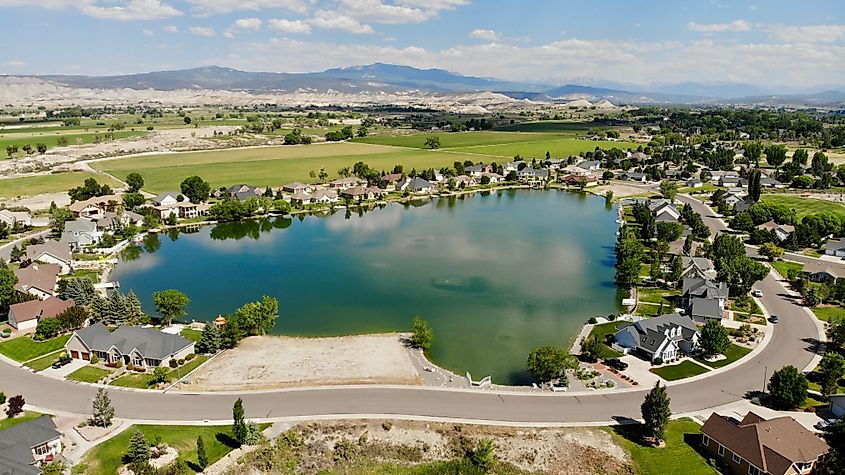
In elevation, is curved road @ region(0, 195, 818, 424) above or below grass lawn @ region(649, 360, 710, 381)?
below

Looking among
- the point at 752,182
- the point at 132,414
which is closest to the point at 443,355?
the point at 132,414

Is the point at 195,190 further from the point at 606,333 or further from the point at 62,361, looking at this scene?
the point at 606,333

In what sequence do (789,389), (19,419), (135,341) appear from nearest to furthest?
(19,419), (789,389), (135,341)

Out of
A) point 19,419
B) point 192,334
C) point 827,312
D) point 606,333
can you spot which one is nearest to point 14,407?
point 19,419

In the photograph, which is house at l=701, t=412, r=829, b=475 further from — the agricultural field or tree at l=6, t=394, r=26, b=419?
the agricultural field

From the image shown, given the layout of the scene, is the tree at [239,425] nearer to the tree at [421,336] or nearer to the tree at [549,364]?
the tree at [421,336]

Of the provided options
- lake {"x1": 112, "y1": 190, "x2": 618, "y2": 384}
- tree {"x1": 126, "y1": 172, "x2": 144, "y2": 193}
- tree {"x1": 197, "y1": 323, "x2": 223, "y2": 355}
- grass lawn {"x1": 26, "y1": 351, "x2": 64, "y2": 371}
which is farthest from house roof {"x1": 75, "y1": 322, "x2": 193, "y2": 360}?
tree {"x1": 126, "y1": 172, "x2": 144, "y2": 193}
